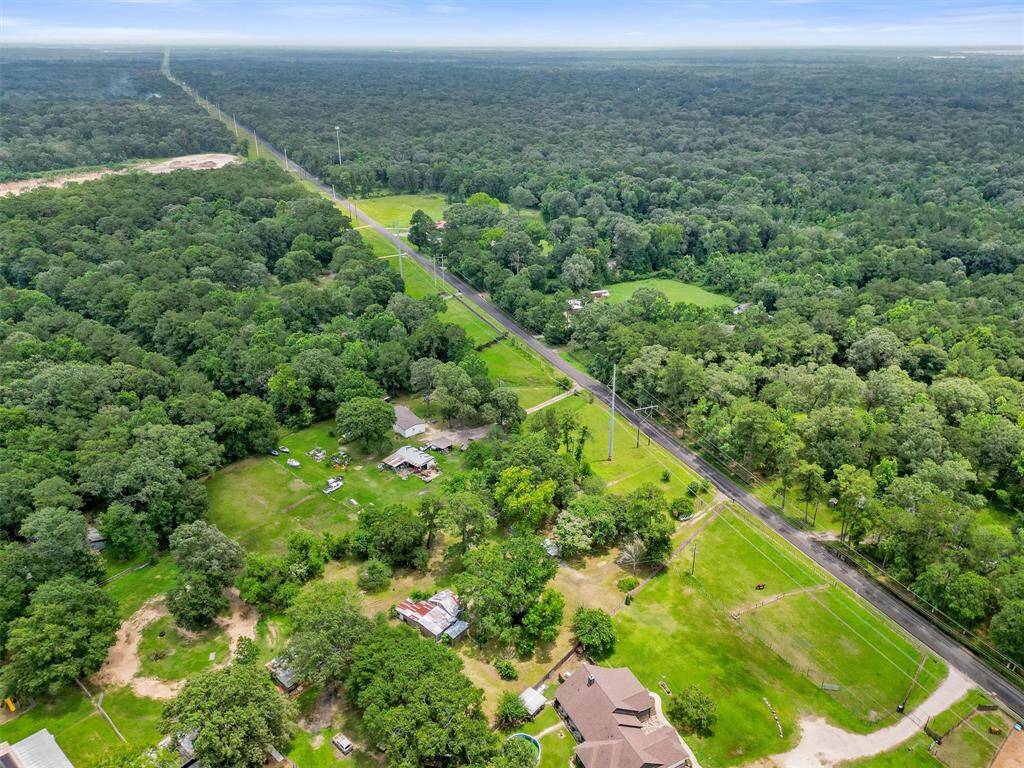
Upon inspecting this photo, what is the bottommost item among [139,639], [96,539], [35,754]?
[139,639]

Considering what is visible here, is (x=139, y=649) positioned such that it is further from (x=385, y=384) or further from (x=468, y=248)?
(x=468, y=248)

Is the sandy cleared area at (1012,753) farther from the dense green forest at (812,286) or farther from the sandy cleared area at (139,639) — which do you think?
the sandy cleared area at (139,639)

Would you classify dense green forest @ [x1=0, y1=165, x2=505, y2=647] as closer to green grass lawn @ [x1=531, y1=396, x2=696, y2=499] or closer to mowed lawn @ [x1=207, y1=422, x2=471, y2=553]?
mowed lawn @ [x1=207, y1=422, x2=471, y2=553]

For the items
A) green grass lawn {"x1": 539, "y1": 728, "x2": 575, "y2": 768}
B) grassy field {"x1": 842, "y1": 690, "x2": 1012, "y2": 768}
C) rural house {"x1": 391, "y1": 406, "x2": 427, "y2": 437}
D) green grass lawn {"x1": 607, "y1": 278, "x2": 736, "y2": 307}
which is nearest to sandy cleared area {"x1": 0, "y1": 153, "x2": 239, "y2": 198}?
green grass lawn {"x1": 607, "y1": 278, "x2": 736, "y2": 307}

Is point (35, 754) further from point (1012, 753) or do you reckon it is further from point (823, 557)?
point (1012, 753)

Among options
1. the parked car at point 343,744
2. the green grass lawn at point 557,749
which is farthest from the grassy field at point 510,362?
the parked car at point 343,744

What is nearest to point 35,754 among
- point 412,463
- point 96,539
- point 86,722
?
point 86,722

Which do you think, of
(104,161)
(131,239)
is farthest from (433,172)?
(104,161)
